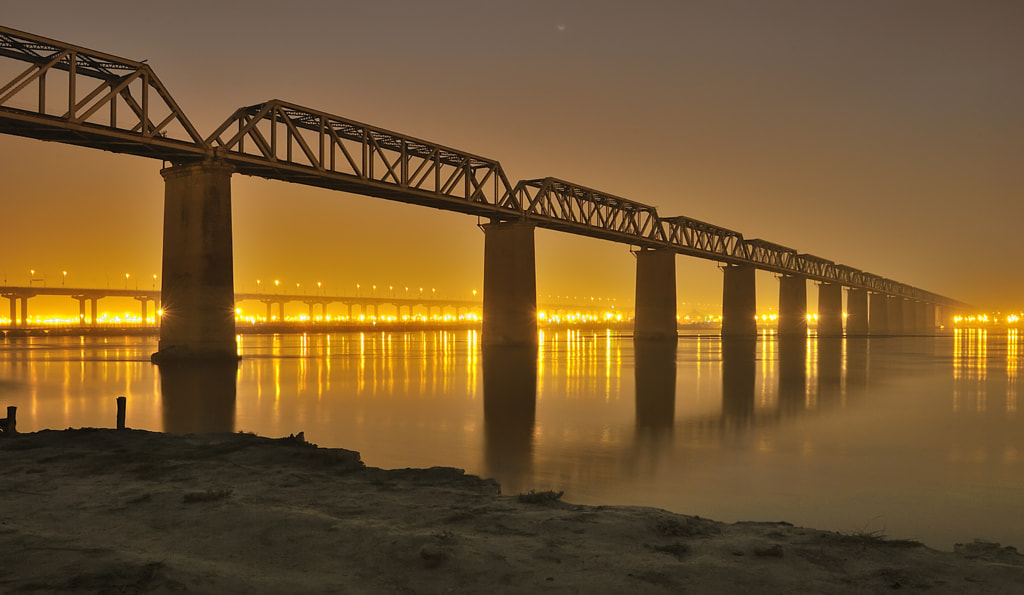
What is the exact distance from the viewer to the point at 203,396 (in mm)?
25781

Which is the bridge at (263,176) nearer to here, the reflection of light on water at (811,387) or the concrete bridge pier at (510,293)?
the concrete bridge pier at (510,293)

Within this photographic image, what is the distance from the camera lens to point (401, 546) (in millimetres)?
7793

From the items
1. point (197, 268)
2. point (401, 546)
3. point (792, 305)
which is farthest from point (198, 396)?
point (792, 305)

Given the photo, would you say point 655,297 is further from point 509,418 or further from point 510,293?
point 509,418

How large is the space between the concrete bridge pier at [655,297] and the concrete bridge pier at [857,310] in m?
92.1

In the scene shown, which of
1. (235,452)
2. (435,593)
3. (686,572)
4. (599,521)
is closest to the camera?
(435,593)

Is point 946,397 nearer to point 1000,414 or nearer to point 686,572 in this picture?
point 1000,414

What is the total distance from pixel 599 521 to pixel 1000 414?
17.4 metres

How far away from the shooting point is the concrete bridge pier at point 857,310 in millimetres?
166750

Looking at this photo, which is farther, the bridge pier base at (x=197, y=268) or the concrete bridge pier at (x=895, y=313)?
the concrete bridge pier at (x=895, y=313)

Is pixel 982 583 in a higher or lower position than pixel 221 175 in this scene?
lower

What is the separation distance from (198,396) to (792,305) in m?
120

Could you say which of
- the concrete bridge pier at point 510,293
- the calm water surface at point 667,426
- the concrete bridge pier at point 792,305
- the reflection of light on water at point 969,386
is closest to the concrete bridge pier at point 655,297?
the concrete bridge pier at point 510,293

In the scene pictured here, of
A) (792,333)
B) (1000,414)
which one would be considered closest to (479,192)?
(1000,414)
